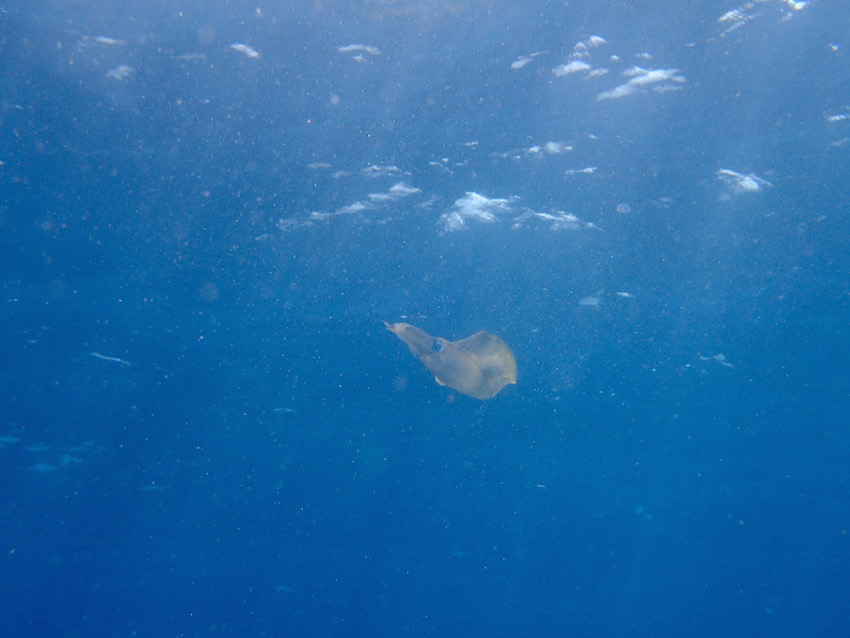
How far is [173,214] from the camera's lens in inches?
483

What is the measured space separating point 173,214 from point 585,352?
47.8 ft

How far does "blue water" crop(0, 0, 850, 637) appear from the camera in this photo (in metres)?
8.91

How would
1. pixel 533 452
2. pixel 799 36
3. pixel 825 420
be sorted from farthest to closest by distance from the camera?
pixel 533 452
pixel 825 420
pixel 799 36

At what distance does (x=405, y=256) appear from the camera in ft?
47.8

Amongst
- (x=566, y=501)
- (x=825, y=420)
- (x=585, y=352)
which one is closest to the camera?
(x=585, y=352)

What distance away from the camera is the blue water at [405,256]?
8906 millimetres

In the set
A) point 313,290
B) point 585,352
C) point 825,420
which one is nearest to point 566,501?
point 825,420

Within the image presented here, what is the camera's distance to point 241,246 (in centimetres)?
1354

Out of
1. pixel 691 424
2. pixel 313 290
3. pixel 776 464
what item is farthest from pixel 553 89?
pixel 776 464

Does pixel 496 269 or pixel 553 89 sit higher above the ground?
pixel 496 269

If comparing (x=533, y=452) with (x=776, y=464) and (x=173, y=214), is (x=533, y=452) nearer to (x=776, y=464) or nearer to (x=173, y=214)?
(x=776, y=464)

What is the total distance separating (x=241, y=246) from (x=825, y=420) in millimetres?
27386

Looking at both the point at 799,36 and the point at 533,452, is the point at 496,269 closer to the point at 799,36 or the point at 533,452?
the point at 799,36

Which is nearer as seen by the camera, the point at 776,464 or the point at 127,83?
the point at 127,83
